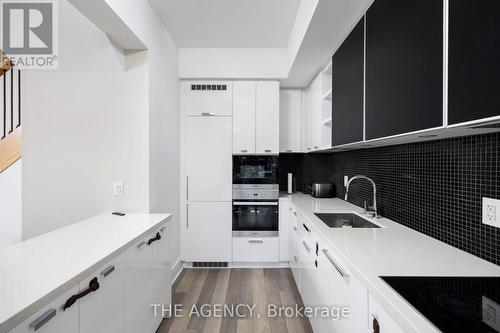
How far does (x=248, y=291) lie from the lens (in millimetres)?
2734

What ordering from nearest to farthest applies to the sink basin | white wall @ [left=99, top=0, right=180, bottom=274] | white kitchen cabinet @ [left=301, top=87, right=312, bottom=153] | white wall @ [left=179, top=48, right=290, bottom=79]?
the sink basin → white wall @ [left=99, top=0, right=180, bottom=274] → white wall @ [left=179, top=48, right=290, bottom=79] → white kitchen cabinet @ [left=301, top=87, right=312, bottom=153]

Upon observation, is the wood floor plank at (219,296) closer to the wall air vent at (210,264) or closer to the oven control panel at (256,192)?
the wall air vent at (210,264)

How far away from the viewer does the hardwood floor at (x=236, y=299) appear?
215 centimetres

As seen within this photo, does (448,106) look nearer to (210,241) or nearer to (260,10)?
(260,10)

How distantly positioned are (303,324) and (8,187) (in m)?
3.68

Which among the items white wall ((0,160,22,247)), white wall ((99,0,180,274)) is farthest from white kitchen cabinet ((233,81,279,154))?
white wall ((0,160,22,247))

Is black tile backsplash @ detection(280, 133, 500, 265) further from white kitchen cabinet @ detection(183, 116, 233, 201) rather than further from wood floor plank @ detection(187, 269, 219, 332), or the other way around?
wood floor plank @ detection(187, 269, 219, 332)

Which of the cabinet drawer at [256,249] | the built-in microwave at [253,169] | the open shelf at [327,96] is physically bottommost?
the cabinet drawer at [256,249]

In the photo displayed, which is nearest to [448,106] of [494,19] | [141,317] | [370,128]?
[494,19]

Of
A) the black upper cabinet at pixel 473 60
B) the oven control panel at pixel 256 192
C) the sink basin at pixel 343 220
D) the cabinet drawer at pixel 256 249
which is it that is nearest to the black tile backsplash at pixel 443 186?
the sink basin at pixel 343 220

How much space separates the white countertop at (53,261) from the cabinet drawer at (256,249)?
1634 mm

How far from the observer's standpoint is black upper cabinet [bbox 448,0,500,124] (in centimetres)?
74

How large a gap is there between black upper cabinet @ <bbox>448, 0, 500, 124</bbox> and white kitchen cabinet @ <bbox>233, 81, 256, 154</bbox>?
2533mm

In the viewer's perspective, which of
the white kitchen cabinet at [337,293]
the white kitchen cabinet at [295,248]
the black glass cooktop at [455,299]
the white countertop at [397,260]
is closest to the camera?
the black glass cooktop at [455,299]
